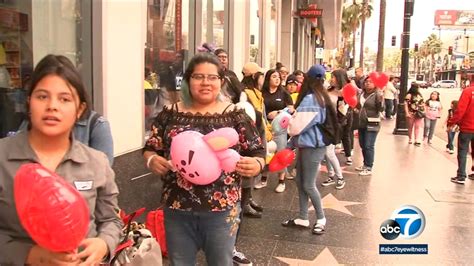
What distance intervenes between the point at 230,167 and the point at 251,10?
8.63 metres

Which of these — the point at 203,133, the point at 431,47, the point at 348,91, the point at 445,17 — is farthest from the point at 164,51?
the point at 431,47

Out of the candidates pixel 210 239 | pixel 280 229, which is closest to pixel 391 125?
pixel 280 229

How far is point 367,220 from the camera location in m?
6.09

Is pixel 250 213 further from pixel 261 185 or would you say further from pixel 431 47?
pixel 431 47

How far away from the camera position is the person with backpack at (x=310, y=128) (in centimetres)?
536

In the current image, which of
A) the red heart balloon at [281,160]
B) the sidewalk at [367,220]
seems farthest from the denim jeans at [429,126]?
the red heart balloon at [281,160]

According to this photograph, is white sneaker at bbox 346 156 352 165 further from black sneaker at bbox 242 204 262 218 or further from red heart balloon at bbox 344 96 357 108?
black sneaker at bbox 242 204 262 218

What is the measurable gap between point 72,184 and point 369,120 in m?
7.80

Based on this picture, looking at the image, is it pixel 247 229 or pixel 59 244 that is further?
pixel 247 229

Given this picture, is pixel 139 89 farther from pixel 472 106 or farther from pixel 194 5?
pixel 472 106

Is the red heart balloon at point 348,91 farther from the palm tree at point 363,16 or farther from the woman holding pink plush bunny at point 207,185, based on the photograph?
the palm tree at point 363,16

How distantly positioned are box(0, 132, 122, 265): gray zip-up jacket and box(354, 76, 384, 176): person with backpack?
746 cm

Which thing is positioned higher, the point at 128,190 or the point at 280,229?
the point at 128,190

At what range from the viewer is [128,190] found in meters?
5.03
